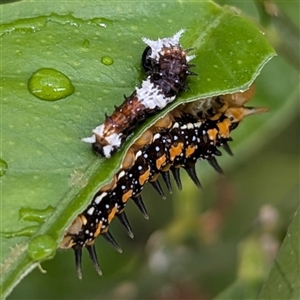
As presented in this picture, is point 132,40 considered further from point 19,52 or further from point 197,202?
point 197,202

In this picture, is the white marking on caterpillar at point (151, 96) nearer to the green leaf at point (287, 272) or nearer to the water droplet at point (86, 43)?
the water droplet at point (86, 43)

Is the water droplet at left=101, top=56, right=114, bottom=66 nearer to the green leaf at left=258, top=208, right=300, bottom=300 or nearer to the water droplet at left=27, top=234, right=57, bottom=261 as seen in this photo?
the water droplet at left=27, top=234, right=57, bottom=261

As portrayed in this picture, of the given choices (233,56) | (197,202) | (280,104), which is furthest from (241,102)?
(197,202)

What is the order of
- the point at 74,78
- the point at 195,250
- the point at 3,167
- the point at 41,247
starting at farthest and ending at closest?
the point at 195,250
the point at 74,78
the point at 3,167
the point at 41,247

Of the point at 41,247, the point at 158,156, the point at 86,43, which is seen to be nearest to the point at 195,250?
the point at 158,156

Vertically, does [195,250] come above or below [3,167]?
below

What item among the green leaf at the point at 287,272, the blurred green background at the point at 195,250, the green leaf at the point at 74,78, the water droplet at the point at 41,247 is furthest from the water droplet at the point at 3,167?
the blurred green background at the point at 195,250

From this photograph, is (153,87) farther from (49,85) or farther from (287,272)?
(287,272)

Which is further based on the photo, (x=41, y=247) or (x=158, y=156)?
(x=158, y=156)
